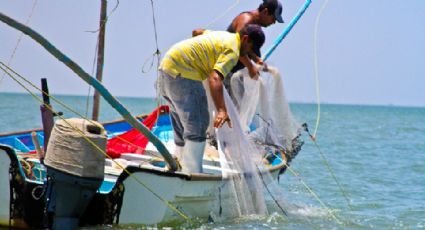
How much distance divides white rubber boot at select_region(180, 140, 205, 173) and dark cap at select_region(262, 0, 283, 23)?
1975 millimetres

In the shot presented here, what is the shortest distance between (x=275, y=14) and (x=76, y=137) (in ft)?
10.1

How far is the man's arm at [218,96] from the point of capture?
698 cm

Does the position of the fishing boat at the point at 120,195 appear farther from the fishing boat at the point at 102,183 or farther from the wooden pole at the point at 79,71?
the wooden pole at the point at 79,71

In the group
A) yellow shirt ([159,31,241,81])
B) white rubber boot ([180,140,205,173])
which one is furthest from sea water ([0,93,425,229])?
yellow shirt ([159,31,241,81])

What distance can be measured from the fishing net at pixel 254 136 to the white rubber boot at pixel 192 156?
24cm

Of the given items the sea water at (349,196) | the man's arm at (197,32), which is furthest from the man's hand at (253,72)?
the sea water at (349,196)

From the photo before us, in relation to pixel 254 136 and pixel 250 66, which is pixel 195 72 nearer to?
pixel 250 66

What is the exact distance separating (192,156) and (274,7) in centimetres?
211

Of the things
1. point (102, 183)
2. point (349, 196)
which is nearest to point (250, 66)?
point (102, 183)

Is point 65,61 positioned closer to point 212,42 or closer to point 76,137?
point 76,137

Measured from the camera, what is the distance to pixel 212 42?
723cm

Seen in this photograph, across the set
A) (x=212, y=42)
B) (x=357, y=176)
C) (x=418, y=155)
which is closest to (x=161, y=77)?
(x=212, y=42)

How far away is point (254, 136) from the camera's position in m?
8.27

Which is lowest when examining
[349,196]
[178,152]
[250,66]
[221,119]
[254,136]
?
[349,196]
